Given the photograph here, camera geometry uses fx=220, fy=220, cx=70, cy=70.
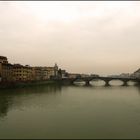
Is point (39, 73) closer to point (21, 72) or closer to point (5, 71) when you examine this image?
point (21, 72)

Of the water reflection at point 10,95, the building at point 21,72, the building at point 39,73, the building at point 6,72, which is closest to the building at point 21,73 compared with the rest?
the building at point 21,72

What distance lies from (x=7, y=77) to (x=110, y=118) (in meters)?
33.8

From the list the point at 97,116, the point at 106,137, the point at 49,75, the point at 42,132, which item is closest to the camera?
the point at 106,137

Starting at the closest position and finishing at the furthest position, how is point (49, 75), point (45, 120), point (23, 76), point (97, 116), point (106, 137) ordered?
point (106, 137)
point (45, 120)
point (97, 116)
point (23, 76)
point (49, 75)

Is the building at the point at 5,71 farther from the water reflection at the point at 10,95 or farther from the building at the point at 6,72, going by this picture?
the water reflection at the point at 10,95

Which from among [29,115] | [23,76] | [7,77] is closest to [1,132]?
[29,115]

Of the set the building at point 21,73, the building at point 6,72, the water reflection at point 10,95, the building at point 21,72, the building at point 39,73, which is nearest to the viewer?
the water reflection at point 10,95

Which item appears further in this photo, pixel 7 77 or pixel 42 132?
pixel 7 77

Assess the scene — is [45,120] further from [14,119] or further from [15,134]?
[15,134]

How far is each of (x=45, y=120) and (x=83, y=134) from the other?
350 centimetres

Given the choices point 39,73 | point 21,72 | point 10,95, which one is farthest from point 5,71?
point 39,73

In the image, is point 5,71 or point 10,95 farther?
point 5,71

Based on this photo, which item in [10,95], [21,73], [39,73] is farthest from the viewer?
[39,73]

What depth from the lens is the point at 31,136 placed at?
9805 millimetres
